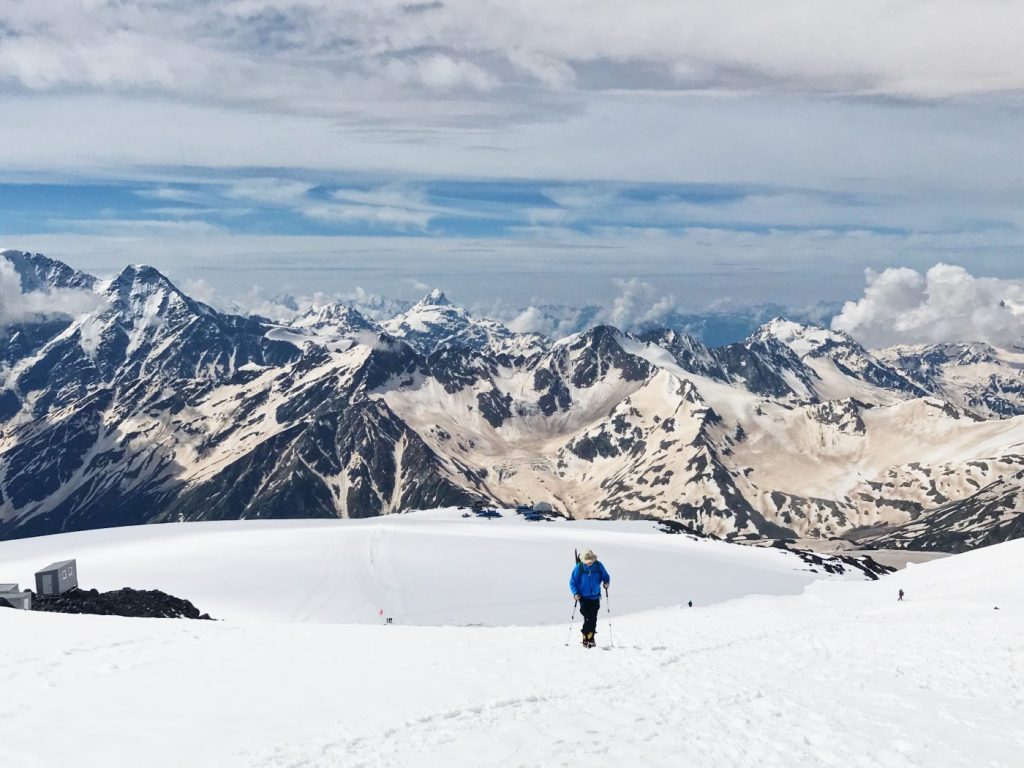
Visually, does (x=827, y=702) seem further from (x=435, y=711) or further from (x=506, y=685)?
(x=435, y=711)

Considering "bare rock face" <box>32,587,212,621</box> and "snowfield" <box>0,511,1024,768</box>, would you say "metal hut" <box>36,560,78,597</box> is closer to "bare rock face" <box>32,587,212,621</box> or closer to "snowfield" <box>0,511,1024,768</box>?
"bare rock face" <box>32,587,212,621</box>

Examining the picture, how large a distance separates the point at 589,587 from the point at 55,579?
47259mm

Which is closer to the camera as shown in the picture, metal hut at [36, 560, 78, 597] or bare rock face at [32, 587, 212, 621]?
bare rock face at [32, 587, 212, 621]

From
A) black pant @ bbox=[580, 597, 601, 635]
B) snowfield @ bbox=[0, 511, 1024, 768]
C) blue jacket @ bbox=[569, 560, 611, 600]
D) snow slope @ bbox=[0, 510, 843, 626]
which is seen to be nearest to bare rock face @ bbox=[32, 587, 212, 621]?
snow slope @ bbox=[0, 510, 843, 626]

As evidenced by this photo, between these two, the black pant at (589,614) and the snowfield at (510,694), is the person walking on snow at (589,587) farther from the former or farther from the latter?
the snowfield at (510,694)

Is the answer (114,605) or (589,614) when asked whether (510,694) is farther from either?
(114,605)

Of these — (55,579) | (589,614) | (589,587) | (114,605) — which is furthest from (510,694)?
(55,579)

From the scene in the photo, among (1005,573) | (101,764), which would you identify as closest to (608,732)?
(101,764)

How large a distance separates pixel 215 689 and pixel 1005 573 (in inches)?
2689

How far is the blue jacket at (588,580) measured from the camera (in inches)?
1086

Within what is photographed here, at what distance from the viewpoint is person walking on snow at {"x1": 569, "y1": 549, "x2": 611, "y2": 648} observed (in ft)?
88.5

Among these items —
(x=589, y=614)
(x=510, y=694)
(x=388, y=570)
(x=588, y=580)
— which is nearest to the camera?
(x=510, y=694)

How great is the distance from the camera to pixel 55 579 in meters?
57.0

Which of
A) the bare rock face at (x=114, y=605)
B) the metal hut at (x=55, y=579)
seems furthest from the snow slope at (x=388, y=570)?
the metal hut at (x=55, y=579)
